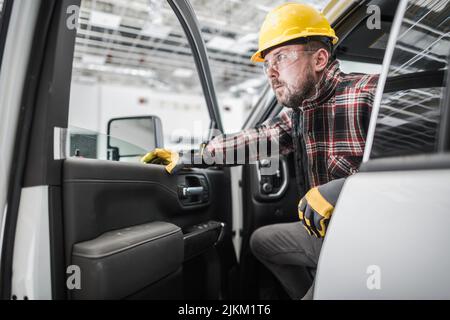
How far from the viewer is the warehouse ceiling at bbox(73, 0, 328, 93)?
7355 mm

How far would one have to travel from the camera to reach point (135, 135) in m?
2.19

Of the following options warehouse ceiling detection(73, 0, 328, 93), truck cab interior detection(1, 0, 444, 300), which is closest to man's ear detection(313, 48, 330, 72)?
truck cab interior detection(1, 0, 444, 300)

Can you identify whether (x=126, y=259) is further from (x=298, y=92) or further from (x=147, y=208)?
(x=298, y=92)

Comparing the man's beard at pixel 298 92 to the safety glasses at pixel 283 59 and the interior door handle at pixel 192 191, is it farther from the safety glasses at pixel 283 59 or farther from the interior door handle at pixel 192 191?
the interior door handle at pixel 192 191

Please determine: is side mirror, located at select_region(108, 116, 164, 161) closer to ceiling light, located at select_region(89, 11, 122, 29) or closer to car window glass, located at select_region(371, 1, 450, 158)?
car window glass, located at select_region(371, 1, 450, 158)

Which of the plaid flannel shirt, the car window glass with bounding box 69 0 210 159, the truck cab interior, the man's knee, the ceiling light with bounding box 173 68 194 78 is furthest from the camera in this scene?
the ceiling light with bounding box 173 68 194 78

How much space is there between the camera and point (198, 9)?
7.50 m

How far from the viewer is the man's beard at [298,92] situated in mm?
1658

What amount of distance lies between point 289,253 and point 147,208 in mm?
912

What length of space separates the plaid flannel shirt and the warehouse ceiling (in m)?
3.99

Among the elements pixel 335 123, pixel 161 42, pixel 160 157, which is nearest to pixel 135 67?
pixel 161 42

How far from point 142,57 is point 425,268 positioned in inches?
442
